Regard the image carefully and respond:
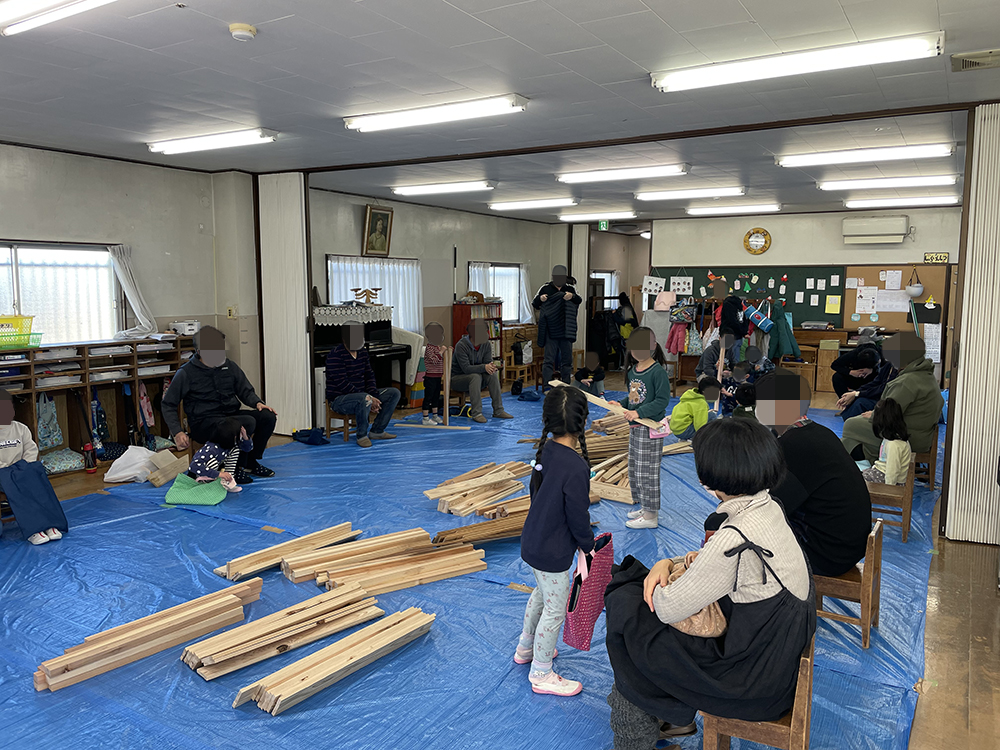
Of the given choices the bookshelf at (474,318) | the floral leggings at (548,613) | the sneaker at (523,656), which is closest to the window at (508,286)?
the bookshelf at (474,318)

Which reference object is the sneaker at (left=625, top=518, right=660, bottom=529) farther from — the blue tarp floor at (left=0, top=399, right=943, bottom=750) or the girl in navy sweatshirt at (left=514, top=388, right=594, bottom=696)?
the girl in navy sweatshirt at (left=514, top=388, right=594, bottom=696)

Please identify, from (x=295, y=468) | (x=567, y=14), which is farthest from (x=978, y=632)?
(x=295, y=468)

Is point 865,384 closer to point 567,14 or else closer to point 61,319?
point 567,14

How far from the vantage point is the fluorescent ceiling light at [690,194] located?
10070mm

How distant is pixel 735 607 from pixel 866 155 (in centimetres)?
653

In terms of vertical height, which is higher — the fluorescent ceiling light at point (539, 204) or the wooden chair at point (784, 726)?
the fluorescent ceiling light at point (539, 204)

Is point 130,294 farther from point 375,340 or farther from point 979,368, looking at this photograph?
point 979,368

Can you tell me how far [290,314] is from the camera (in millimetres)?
8531

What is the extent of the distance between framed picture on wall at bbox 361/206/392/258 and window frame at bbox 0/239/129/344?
3.81 metres

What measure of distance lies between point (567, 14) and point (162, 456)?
5262mm

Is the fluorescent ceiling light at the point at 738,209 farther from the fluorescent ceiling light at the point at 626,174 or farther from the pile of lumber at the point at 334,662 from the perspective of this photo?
the pile of lumber at the point at 334,662

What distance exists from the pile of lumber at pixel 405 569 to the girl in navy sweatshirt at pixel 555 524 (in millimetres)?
1245

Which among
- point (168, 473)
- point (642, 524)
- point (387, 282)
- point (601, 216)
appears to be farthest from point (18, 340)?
point (601, 216)

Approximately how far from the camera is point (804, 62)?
4.20 metres
